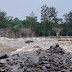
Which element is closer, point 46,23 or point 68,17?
point 46,23

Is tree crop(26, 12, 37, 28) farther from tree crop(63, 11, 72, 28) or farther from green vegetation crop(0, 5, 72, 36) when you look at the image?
tree crop(63, 11, 72, 28)

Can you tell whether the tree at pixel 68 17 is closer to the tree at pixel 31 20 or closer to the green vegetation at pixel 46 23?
the green vegetation at pixel 46 23

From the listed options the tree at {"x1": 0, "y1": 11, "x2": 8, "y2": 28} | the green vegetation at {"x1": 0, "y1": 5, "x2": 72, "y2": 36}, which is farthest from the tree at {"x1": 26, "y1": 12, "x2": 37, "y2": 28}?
the tree at {"x1": 0, "y1": 11, "x2": 8, "y2": 28}

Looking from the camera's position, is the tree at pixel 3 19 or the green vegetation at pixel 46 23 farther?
the tree at pixel 3 19

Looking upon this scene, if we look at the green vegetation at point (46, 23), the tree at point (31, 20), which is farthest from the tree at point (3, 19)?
the tree at point (31, 20)

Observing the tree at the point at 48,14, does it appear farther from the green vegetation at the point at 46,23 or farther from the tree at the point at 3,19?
the tree at the point at 3,19

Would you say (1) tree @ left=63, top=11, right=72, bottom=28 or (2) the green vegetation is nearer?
(2) the green vegetation

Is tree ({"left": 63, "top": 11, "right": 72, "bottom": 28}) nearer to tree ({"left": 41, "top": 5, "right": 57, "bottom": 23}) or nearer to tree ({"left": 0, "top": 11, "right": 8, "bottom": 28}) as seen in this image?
tree ({"left": 41, "top": 5, "right": 57, "bottom": 23})

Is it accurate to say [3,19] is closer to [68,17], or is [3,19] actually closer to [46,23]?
[46,23]

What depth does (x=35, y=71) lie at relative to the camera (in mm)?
6742

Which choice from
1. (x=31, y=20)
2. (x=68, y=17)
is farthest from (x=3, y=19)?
(x=68, y=17)

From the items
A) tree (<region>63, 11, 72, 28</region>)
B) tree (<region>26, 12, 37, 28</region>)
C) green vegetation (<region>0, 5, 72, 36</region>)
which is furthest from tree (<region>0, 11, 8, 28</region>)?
tree (<region>63, 11, 72, 28</region>)

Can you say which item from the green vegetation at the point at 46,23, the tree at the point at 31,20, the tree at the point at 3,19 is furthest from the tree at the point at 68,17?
the tree at the point at 3,19

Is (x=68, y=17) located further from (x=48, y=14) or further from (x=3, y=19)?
(x=3, y=19)
